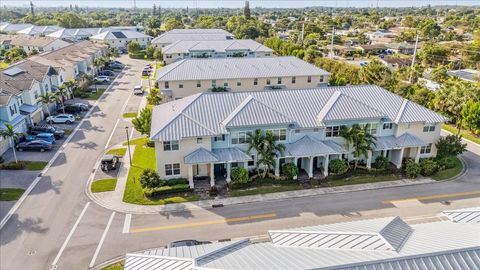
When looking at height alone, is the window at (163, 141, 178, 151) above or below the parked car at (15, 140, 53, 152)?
above

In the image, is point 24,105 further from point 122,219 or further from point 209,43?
point 209,43

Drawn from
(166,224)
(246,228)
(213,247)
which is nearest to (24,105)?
(166,224)

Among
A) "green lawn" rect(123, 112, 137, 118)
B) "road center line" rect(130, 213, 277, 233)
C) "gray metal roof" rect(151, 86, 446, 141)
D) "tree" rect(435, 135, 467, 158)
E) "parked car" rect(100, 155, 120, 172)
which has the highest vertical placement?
"gray metal roof" rect(151, 86, 446, 141)

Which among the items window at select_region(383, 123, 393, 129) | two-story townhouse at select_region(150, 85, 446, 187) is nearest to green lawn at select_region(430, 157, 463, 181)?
two-story townhouse at select_region(150, 85, 446, 187)

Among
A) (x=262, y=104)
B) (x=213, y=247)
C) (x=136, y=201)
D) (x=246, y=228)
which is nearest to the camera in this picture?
(x=213, y=247)

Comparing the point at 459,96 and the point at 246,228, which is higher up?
the point at 459,96

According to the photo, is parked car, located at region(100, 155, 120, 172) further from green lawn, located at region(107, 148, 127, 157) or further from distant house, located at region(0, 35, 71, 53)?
distant house, located at region(0, 35, 71, 53)

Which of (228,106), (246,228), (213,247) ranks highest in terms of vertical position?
(228,106)
